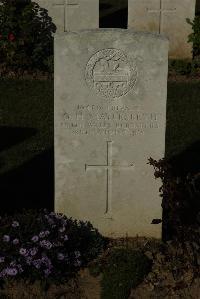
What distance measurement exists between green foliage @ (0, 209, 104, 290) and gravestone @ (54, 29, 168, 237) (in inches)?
13.9

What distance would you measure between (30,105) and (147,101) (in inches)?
196

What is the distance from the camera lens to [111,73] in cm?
643

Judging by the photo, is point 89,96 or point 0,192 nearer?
point 89,96

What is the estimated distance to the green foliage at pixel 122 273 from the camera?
19.6 ft

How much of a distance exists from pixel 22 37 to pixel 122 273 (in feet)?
25.9

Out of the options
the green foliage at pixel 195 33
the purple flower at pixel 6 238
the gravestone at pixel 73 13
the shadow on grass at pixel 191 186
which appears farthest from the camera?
the green foliage at pixel 195 33

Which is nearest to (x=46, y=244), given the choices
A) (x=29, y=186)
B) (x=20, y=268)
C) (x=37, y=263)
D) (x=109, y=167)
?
(x=37, y=263)

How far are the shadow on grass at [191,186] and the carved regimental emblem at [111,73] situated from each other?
0.95 m

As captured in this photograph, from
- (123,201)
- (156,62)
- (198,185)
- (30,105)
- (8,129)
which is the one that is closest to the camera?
(156,62)

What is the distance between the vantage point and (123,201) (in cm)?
680

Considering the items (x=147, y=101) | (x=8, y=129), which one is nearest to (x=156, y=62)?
(x=147, y=101)

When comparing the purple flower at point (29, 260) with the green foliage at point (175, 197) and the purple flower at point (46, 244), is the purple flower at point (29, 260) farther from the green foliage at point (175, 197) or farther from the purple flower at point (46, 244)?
the green foliage at point (175, 197)

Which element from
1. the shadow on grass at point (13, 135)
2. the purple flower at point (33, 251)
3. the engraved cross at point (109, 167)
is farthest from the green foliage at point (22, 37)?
the purple flower at point (33, 251)

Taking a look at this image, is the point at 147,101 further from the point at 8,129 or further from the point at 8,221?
the point at 8,129
